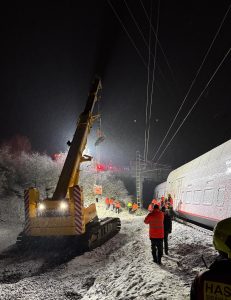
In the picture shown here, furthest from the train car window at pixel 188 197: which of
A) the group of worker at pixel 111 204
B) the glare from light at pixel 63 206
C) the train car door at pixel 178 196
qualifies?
the group of worker at pixel 111 204

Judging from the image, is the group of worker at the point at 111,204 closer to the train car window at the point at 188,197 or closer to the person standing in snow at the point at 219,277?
the train car window at the point at 188,197

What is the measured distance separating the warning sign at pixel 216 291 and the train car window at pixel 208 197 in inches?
441

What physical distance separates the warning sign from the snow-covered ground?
3929mm

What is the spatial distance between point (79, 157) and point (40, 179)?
25078 mm

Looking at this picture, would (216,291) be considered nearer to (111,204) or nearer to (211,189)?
(211,189)

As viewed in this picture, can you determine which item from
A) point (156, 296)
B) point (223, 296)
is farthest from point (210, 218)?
point (223, 296)

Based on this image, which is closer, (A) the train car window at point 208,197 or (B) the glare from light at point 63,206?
(B) the glare from light at point 63,206

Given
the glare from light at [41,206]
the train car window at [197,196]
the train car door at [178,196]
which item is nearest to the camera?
the glare from light at [41,206]

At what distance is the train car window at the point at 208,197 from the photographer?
12.8 metres

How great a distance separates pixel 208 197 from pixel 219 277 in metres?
11.8

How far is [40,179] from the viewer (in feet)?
117

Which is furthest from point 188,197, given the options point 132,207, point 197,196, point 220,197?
point 132,207

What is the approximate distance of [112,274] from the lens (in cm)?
817

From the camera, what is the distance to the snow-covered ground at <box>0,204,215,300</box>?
6.46 meters
